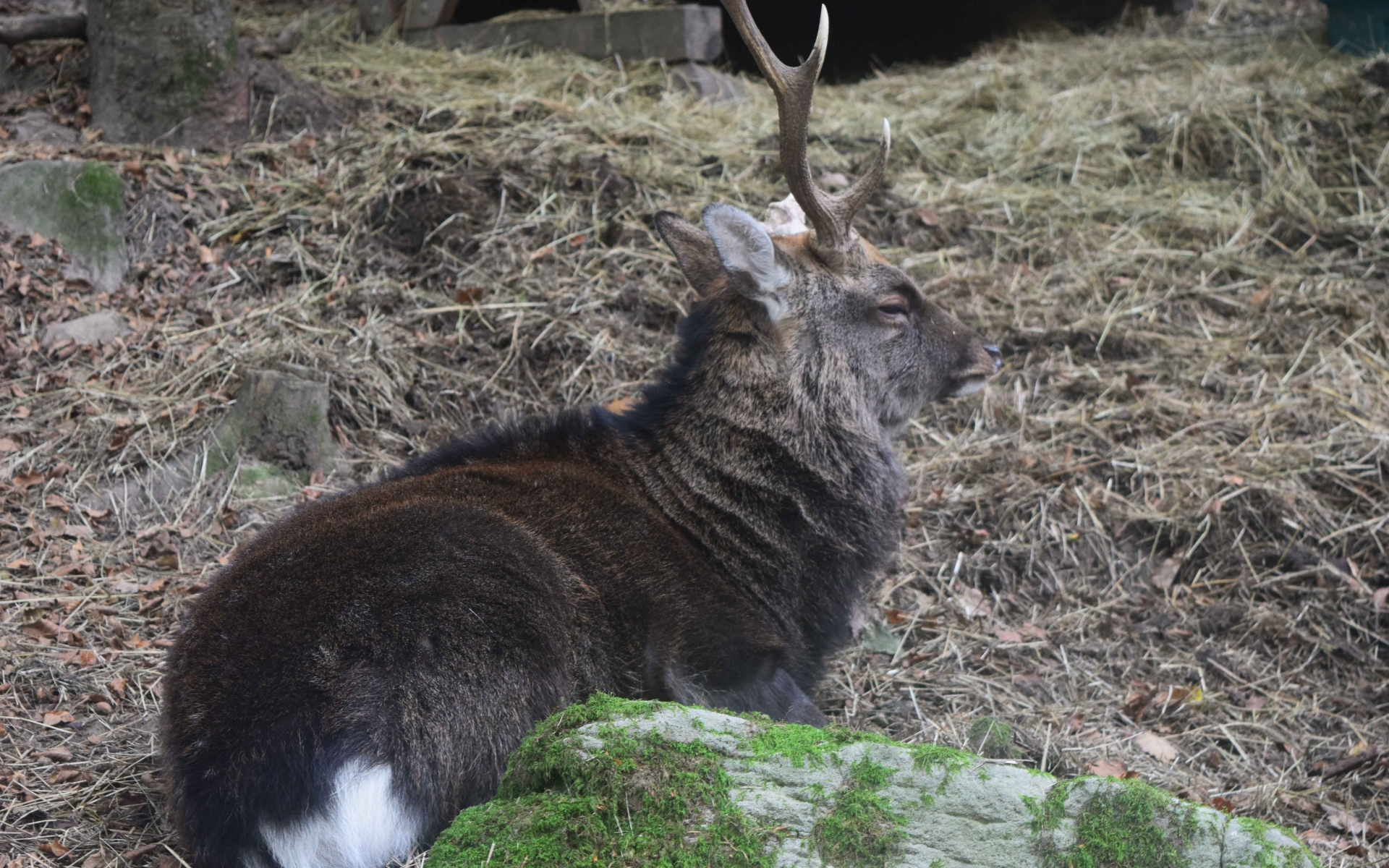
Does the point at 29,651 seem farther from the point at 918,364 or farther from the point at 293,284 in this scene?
the point at 918,364

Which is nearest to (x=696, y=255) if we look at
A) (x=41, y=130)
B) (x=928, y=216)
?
(x=928, y=216)

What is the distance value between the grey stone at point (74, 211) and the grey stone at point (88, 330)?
16.4 inches

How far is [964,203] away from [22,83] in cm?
648

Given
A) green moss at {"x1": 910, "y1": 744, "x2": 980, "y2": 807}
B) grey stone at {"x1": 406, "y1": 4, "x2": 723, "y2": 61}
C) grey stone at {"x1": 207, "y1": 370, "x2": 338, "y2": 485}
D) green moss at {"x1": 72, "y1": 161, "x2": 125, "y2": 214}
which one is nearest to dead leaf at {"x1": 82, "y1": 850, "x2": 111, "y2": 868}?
green moss at {"x1": 910, "y1": 744, "x2": 980, "y2": 807}

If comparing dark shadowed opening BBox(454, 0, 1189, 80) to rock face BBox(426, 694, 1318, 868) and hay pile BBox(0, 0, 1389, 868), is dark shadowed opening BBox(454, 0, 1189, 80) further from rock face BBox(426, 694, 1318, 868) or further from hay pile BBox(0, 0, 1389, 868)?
rock face BBox(426, 694, 1318, 868)

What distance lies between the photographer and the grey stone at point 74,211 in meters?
6.55

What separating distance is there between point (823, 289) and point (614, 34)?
5.60 metres

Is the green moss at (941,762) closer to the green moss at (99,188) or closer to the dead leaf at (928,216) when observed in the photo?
the dead leaf at (928,216)

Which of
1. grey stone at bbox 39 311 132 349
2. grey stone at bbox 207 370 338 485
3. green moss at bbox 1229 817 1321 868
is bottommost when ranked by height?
grey stone at bbox 207 370 338 485

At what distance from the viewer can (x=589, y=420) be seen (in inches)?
176

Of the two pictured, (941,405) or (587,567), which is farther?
(941,405)

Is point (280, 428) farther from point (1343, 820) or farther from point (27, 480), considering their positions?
point (1343, 820)

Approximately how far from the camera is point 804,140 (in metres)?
4.30

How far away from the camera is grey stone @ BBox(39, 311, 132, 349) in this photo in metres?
6.17
